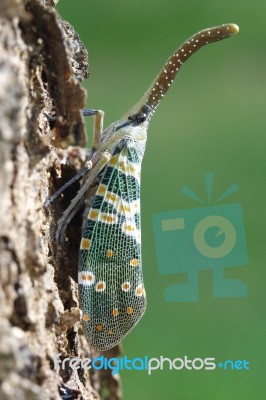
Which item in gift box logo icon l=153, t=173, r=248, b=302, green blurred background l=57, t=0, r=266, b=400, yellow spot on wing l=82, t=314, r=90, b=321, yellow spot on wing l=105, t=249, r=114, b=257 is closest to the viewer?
yellow spot on wing l=82, t=314, r=90, b=321

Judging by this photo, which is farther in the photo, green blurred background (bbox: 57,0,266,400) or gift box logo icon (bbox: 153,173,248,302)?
green blurred background (bbox: 57,0,266,400)

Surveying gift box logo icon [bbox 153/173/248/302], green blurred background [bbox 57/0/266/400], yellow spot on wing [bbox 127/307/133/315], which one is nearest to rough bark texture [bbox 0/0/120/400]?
yellow spot on wing [bbox 127/307/133/315]

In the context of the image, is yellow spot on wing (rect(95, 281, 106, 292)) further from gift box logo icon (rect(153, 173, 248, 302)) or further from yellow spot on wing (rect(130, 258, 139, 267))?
gift box logo icon (rect(153, 173, 248, 302))

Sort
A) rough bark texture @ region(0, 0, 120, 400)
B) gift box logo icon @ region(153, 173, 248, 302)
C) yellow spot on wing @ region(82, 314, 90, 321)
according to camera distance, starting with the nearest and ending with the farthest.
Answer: rough bark texture @ region(0, 0, 120, 400), yellow spot on wing @ region(82, 314, 90, 321), gift box logo icon @ region(153, 173, 248, 302)

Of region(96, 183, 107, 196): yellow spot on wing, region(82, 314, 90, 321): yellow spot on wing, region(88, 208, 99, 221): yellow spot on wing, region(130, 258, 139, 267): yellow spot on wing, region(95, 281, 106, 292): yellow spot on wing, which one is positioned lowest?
region(82, 314, 90, 321): yellow spot on wing

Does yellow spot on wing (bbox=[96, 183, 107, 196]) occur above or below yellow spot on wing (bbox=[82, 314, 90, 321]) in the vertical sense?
above

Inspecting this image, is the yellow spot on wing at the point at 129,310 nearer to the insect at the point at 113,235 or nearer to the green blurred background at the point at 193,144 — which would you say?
the insect at the point at 113,235

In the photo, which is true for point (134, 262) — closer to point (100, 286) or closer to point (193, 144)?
point (100, 286)
